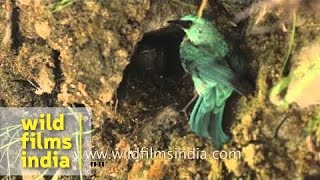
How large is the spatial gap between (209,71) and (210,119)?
9 centimetres

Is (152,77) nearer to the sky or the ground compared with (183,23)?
nearer to the ground

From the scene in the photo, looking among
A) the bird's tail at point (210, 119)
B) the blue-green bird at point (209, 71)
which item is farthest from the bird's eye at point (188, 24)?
the bird's tail at point (210, 119)

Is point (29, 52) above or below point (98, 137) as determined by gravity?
above

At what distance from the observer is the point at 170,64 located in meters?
1.26

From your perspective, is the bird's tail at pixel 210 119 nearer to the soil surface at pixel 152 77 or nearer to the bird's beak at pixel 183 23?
the soil surface at pixel 152 77

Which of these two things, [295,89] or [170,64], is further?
[170,64]

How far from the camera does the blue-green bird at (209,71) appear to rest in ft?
3.83

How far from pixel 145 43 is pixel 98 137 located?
0.20 m

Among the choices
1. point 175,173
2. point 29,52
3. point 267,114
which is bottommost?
point 175,173

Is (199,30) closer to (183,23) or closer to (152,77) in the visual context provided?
(183,23)

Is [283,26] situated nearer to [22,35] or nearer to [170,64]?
[170,64]

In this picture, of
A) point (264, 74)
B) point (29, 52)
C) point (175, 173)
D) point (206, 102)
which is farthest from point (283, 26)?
point (29, 52)

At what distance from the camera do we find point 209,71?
1.17m

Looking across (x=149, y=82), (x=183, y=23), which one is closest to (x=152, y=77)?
(x=149, y=82)
